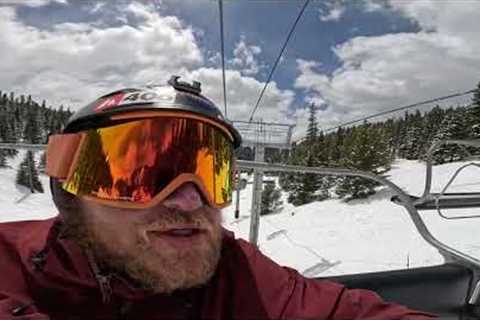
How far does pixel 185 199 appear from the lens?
1.00 meters

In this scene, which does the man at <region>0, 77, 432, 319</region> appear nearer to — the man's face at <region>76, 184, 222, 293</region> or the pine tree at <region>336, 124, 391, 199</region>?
the man's face at <region>76, 184, 222, 293</region>

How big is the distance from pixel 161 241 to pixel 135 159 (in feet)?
0.64

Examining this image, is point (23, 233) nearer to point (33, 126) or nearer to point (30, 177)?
point (30, 177)

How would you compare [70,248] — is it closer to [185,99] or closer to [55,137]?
[55,137]

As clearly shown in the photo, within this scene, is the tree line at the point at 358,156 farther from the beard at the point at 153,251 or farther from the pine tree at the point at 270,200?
the beard at the point at 153,251

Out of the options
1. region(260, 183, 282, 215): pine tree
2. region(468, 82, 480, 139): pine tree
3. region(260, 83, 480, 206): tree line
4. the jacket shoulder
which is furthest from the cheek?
region(468, 82, 480, 139): pine tree

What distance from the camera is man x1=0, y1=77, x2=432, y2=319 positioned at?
36.1 inches

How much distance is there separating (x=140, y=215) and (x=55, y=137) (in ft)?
0.95

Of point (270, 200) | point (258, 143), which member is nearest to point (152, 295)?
point (258, 143)

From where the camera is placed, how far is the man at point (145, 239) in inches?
36.1

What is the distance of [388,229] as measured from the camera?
18422 mm

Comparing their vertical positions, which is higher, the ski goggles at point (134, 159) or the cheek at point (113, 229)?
the ski goggles at point (134, 159)

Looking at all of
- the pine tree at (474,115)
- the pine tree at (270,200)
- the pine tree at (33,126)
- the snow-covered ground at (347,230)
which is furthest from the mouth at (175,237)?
the pine tree at (33,126)

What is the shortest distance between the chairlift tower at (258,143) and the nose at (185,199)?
0.92 ft
